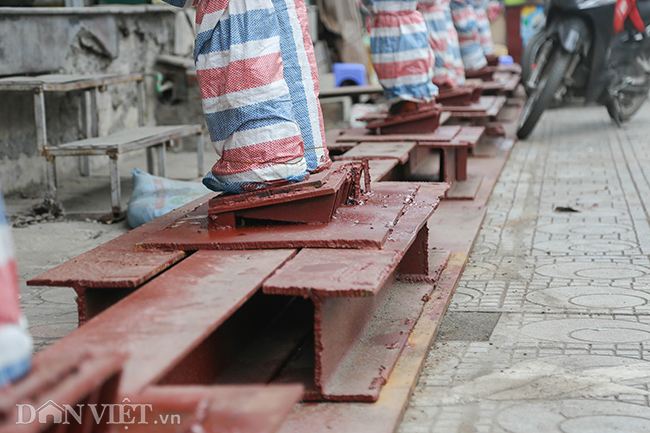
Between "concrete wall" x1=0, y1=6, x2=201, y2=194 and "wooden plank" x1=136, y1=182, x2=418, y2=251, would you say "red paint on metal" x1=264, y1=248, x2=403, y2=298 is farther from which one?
"concrete wall" x1=0, y1=6, x2=201, y2=194

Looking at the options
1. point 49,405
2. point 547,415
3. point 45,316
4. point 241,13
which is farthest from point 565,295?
point 49,405

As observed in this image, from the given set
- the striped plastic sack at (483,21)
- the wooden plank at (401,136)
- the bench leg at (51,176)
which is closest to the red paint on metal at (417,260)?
the wooden plank at (401,136)

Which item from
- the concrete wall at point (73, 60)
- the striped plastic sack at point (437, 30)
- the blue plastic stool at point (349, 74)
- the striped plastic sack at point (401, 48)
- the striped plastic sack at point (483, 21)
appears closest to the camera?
the striped plastic sack at point (401, 48)

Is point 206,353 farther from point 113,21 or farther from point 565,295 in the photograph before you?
point 113,21

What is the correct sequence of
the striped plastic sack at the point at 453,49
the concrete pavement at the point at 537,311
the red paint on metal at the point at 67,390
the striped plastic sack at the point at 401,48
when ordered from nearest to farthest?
the red paint on metal at the point at 67,390 < the concrete pavement at the point at 537,311 < the striped plastic sack at the point at 401,48 < the striped plastic sack at the point at 453,49

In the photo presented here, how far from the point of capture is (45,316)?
11.8 feet

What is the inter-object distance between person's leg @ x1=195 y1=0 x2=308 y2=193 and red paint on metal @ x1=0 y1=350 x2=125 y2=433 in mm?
1483

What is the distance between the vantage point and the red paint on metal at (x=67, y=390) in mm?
1354

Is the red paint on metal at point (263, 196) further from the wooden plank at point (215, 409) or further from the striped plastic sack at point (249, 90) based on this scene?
the wooden plank at point (215, 409)

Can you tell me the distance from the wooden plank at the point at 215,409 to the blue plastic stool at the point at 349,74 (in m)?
9.98

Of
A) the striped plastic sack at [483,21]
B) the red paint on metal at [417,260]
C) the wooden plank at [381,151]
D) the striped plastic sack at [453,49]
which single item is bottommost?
the red paint on metal at [417,260]

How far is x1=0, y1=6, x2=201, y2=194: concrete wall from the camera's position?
591 cm

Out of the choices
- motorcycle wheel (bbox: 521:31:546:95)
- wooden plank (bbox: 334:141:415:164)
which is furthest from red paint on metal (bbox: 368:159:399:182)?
motorcycle wheel (bbox: 521:31:546:95)

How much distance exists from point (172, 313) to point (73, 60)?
203 inches
